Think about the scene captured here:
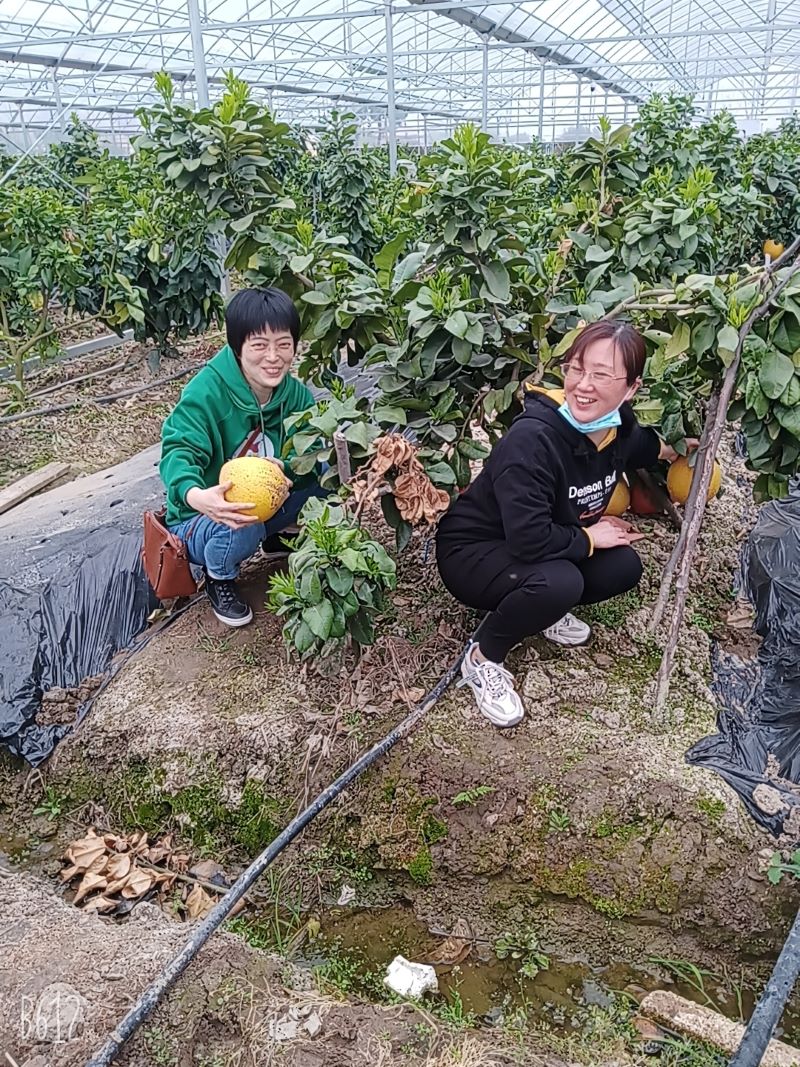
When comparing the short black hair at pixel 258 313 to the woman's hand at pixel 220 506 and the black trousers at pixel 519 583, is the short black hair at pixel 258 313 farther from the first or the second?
the black trousers at pixel 519 583

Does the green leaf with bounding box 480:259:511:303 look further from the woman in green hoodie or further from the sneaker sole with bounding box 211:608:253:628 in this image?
the sneaker sole with bounding box 211:608:253:628

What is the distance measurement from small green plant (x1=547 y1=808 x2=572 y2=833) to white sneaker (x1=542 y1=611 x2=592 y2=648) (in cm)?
57

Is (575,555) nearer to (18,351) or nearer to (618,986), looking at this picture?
(618,986)

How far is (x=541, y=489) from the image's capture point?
2.11 m

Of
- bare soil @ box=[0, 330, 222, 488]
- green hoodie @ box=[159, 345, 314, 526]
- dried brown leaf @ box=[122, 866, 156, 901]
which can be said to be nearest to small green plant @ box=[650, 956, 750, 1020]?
dried brown leaf @ box=[122, 866, 156, 901]

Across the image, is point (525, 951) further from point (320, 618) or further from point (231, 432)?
point (231, 432)

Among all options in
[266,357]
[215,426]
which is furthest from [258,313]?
[215,426]

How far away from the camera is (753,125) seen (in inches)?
556

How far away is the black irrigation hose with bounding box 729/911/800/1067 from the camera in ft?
4.59

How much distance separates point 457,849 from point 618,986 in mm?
462

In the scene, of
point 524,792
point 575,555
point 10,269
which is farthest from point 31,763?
point 10,269

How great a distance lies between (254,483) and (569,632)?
100 cm

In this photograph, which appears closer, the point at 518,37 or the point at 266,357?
the point at 266,357

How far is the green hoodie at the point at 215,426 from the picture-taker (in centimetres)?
249
